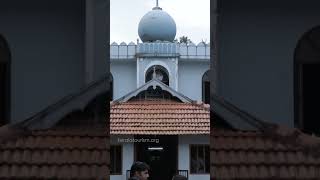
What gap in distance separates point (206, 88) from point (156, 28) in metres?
0.22

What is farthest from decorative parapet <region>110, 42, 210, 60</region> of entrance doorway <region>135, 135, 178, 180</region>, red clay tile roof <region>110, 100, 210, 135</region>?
entrance doorway <region>135, 135, 178, 180</region>

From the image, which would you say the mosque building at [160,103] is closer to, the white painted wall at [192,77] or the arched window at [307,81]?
the white painted wall at [192,77]

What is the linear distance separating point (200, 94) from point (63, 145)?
17.4 inches

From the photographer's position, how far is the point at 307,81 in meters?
1.36

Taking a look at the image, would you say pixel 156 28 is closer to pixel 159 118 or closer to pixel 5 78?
pixel 159 118

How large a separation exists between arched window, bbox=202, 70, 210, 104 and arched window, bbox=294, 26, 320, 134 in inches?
10.1

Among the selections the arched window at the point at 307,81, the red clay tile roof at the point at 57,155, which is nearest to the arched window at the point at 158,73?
the red clay tile roof at the point at 57,155

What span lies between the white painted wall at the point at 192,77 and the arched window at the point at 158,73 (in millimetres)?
41

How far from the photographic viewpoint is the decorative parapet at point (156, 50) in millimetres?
1303

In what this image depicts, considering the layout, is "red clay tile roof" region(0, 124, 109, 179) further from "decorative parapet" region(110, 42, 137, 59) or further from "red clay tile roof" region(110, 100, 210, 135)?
"decorative parapet" region(110, 42, 137, 59)

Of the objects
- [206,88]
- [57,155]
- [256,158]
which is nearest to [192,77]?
[206,88]

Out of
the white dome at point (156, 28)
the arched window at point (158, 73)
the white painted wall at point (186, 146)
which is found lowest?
the white painted wall at point (186, 146)

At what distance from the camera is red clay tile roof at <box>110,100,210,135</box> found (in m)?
1.22

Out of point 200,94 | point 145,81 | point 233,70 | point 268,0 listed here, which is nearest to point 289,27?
point 268,0
